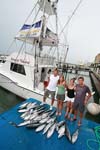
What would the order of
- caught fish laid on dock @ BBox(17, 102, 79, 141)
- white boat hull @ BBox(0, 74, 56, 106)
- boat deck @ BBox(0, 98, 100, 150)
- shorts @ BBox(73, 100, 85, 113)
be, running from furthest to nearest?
white boat hull @ BBox(0, 74, 56, 106)
shorts @ BBox(73, 100, 85, 113)
caught fish laid on dock @ BBox(17, 102, 79, 141)
boat deck @ BBox(0, 98, 100, 150)

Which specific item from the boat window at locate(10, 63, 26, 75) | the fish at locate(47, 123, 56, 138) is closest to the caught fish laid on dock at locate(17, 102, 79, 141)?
the fish at locate(47, 123, 56, 138)

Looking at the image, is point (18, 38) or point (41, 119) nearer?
point (41, 119)

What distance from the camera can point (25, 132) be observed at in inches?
161

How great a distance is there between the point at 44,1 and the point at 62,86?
15.8 ft

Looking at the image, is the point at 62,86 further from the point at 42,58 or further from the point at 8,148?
the point at 42,58

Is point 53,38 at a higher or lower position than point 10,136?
higher

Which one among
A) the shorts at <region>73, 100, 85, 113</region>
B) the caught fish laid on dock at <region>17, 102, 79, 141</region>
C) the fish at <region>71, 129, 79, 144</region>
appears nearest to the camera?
the fish at <region>71, 129, 79, 144</region>

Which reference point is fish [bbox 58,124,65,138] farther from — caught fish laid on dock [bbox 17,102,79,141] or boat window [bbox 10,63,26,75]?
boat window [bbox 10,63,26,75]

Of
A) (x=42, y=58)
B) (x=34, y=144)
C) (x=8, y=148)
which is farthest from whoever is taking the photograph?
(x=42, y=58)

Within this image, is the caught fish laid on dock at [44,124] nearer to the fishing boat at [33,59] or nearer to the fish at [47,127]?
the fish at [47,127]

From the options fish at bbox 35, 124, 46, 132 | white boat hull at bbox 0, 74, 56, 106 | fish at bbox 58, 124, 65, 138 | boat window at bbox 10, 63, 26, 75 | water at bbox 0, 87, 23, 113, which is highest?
boat window at bbox 10, 63, 26, 75

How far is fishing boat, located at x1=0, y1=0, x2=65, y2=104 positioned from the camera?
7.66 meters

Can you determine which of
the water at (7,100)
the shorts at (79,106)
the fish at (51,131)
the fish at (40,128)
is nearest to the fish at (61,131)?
the fish at (51,131)

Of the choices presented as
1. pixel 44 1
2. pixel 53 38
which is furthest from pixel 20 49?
pixel 44 1
